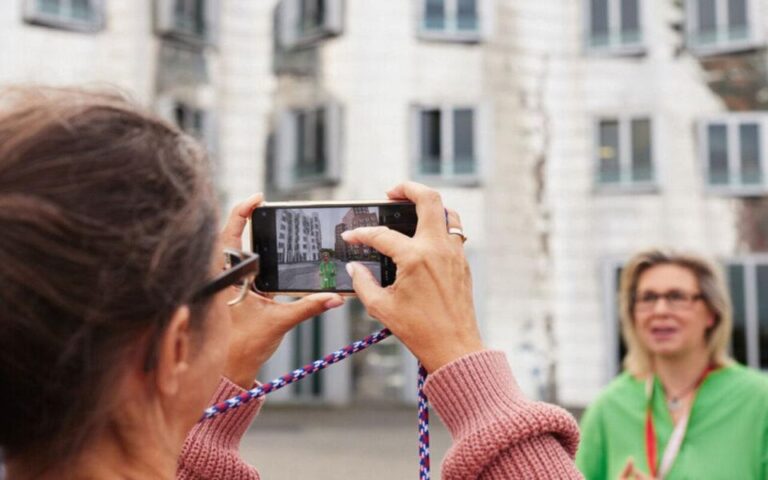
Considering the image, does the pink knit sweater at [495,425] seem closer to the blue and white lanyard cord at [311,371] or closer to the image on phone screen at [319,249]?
the blue and white lanyard cord at [311,371]

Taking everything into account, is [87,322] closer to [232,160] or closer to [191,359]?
[191,359]

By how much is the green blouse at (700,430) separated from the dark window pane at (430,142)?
10.0 m

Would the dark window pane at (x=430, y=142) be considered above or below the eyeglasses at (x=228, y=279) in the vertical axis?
above

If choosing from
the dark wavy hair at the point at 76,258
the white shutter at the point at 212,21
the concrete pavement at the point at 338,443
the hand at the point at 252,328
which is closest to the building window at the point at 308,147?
the white shutter at the point at 212,21

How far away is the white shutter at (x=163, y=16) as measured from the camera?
44.0ft

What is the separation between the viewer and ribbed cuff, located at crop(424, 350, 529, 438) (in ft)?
4.07

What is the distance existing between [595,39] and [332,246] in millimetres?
13005

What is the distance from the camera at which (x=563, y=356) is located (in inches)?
524

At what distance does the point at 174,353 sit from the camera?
99 cm

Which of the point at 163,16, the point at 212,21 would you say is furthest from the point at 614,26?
the point at 163,16

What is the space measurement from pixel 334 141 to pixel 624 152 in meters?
4.01

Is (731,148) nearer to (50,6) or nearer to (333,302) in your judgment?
(50,6)

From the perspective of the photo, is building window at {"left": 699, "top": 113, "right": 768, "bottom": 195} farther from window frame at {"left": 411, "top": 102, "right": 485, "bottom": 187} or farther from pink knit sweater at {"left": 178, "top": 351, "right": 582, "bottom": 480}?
pink knit sweater at {"left": 178, "top": 351, "right": 582, "bottom": 480}

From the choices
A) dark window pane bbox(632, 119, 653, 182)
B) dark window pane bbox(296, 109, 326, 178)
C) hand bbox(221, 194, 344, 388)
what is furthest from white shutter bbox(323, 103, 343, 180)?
hand bbox(221, 194, 344, 388)
